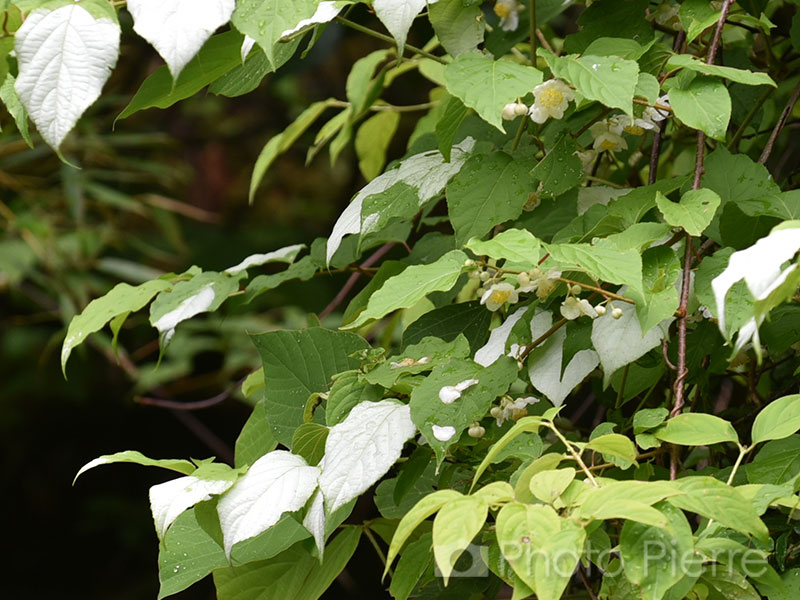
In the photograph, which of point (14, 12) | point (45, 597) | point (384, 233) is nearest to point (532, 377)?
point (384, 233)

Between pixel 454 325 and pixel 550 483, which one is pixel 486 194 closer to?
pixel 454 325

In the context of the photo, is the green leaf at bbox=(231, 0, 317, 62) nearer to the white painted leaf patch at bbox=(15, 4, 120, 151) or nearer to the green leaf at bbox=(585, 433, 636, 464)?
the white painted leaf patch at bbox=(15, 4, 120, 151)

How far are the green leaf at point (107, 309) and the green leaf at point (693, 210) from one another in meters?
0.45

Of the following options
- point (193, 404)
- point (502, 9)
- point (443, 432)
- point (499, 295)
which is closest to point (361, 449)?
point (443, 432)

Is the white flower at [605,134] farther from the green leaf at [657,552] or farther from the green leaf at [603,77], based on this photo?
the green leaf at [657,552]

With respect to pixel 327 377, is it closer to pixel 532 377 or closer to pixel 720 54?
pixel 532 377

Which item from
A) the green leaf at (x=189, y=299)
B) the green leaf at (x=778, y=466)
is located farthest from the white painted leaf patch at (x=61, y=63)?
the green leaf at (x=778, y=466)

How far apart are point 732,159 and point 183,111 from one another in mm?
3268

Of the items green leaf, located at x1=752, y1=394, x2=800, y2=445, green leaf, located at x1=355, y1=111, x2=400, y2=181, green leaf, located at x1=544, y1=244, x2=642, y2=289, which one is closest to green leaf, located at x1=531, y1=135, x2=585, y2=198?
green leaf, located at x1=544, y1=244, x2=642, y2=289

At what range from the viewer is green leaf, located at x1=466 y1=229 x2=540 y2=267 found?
1.68ft

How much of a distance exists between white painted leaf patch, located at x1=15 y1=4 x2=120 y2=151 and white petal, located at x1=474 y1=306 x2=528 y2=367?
0.32 metres

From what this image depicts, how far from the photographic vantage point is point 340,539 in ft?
2.21

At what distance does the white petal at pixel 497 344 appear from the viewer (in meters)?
0.64

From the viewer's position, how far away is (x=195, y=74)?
640 millimetres
